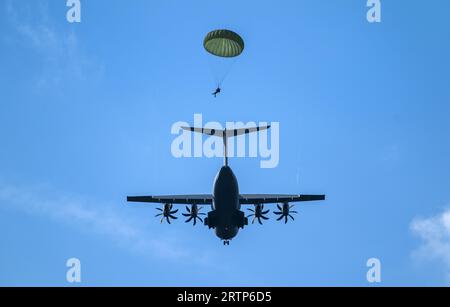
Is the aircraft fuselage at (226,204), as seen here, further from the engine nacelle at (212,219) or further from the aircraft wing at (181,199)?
the aircraft wing at (181,199)

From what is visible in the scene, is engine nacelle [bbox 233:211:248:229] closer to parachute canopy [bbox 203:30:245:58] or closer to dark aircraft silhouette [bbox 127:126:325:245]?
dark aircraft silhouette [bbox 127:126:325:245]

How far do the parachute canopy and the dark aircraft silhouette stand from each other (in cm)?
734

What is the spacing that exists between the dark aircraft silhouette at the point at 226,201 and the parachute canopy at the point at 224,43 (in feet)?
24.1

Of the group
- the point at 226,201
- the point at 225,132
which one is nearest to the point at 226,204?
the point at 226,201

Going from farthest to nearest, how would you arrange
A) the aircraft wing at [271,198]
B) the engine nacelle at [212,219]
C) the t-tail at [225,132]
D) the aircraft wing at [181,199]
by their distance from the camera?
the aircraft wing at [271,198], the aircraft wing at [181,199], the t-tail at [225,132], the engine nacelle at [212,219]

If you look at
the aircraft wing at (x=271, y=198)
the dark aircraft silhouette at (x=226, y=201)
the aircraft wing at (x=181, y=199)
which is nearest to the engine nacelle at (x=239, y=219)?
the dark aircraft silhouette at (x=226, y=201)

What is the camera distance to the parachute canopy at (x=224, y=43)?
188 feet

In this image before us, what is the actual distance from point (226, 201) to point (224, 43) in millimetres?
15132

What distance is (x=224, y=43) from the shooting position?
5897cm

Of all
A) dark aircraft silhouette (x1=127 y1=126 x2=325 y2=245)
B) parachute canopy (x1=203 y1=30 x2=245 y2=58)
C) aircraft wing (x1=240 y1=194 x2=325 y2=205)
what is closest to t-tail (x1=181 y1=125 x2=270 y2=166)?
→ dark aircraft silhouette (x1=127 y1=126 x2=325 y2=245)
